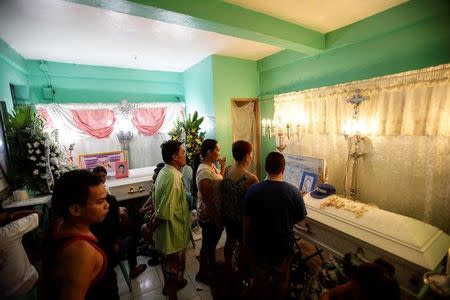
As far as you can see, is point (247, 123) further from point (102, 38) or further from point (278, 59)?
point (102, 38)

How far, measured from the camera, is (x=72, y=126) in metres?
3.77

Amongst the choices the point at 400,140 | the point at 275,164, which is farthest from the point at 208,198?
the point at 400,140

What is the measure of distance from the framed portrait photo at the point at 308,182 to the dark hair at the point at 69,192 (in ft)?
8.79

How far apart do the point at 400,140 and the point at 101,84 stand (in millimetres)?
4876

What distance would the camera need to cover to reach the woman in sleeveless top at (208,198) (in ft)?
7.18

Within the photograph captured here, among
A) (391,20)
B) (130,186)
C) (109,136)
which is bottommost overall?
(130,186)

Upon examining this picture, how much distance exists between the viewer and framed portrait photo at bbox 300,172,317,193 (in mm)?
2892

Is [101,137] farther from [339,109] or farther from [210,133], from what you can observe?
[339,109]

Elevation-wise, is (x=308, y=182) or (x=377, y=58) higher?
(x=377, y=58)

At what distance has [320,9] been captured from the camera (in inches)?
88.4

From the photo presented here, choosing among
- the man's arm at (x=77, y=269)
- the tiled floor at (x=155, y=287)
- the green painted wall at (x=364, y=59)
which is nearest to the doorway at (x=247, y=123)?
the green painted wall at (x=364, y=59)

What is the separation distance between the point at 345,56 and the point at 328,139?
3.72 ft

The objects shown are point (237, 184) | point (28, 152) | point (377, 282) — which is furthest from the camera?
point (28, 152)

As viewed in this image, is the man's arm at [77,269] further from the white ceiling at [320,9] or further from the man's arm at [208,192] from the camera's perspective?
the white ceiling at [320,9]
